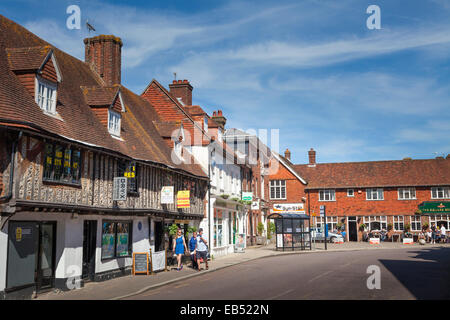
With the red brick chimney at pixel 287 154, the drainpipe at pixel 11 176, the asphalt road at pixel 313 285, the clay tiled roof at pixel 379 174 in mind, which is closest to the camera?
the drainpipe at pixel 11 176

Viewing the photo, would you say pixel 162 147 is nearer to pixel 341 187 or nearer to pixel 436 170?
pixel 341 187

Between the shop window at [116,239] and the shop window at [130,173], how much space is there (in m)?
1.42

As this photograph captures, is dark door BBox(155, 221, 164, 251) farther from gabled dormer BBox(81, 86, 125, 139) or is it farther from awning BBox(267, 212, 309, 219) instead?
awning BBox(267, 212, 309, 219)

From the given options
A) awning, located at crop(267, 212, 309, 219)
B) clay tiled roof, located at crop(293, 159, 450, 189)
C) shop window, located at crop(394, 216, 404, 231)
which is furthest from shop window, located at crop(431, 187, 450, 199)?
awning, located at crop(267, 212, 309, 219)

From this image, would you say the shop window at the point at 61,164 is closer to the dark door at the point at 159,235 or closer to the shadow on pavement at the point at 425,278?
the dark door at the point at 159,235

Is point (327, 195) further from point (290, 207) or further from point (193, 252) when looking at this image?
point (193, 252)

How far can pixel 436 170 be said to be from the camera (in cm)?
4956

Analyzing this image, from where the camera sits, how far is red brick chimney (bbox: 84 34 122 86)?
74.5ft

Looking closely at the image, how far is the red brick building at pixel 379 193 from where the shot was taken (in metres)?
47.6

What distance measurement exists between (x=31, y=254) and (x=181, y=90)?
2096cm

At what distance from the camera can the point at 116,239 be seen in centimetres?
1712

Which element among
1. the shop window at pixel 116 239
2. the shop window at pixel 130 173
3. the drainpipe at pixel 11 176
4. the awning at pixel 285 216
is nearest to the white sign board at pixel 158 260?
the shop window at pixel 116 239

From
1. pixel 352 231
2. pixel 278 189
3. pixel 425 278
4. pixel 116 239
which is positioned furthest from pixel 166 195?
pixel 352 231
